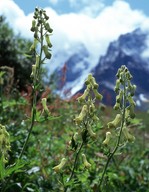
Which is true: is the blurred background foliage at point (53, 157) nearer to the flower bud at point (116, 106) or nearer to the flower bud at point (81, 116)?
the flower bud at point (81, 116)

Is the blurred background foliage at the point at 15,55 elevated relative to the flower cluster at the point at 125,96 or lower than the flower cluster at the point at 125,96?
elevated

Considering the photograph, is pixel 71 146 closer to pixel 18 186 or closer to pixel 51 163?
pixel 18 186

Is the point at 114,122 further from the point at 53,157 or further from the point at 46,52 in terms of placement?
the point at 53,157

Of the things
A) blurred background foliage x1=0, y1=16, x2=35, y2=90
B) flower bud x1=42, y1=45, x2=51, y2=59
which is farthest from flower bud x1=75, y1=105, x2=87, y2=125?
blurred background foliage x1=0, y1=16, x2=35, y2=90

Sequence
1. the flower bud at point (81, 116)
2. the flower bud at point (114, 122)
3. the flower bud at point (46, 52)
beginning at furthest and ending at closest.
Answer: the flower bud at point (46, 52), the flower bud at point (114, 122), the flower bud at point (81, 116)

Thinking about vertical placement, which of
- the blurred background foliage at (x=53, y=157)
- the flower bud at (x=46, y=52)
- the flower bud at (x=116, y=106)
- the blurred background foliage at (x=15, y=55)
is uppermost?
the blurred background foliage at (x=15, y=55)

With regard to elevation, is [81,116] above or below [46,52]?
below

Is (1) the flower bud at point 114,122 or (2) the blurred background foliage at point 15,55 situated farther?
(2) the blurred background foliage at point 15,55

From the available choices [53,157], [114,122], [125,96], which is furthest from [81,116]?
[53,157]

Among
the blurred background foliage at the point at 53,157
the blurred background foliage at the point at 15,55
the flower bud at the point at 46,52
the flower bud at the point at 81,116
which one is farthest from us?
the blurred background foliage at the point at 15,55

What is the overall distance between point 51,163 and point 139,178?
172 cm

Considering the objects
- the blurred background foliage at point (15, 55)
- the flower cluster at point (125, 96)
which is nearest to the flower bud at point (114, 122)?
the flower cluster at point (125, 96)

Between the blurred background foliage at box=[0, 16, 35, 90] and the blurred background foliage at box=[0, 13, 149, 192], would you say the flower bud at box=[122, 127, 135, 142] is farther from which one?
the blurred background foliage at box=[0, 16, 35, 90]

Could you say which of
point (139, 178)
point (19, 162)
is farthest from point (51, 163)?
point (19, 162)
